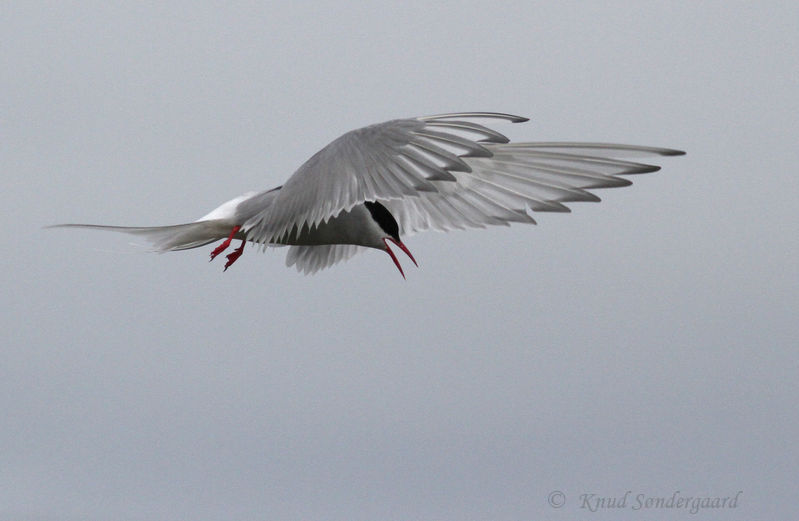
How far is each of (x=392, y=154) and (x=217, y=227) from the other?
1.60 metres

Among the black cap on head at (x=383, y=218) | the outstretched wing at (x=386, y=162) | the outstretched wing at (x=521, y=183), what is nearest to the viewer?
the outstretched wing at (x=386, y=162)

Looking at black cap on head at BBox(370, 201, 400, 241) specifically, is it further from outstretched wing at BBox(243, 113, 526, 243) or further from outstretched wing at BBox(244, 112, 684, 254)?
outstretched wing at BBox(243, 113, 526, 243)

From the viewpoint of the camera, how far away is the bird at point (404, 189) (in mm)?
4836

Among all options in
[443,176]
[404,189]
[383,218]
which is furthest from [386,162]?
[383,218]

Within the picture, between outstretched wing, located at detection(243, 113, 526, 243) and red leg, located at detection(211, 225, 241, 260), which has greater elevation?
outstretched wing, located at detection(243, 113, 526, 243)

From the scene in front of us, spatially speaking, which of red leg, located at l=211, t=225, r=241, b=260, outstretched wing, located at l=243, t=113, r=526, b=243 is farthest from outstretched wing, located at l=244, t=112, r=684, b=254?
red leg, located at l=211, t=225, r=241, b=260

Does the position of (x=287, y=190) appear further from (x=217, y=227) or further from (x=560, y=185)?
(x=560, y=185)

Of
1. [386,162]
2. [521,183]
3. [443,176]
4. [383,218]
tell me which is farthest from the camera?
[383,218]

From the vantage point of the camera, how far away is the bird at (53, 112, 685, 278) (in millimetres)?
4836

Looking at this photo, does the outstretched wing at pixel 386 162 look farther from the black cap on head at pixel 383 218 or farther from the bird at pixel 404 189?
the black cap on head at pixel 383 218

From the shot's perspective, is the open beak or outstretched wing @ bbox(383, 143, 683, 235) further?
the open beak

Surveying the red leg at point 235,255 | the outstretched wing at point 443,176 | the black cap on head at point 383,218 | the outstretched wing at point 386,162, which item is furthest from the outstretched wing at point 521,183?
the red leg at point 235,255

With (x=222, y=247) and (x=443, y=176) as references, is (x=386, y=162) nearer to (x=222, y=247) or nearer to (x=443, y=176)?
(x=443, y=176)

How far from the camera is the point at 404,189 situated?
15.5 ft
